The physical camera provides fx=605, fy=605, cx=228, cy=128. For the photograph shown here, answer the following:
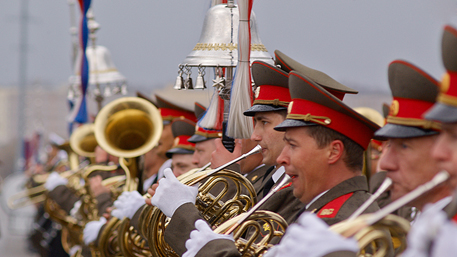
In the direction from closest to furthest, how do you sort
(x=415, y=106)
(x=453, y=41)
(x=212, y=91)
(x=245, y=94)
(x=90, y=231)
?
(x=453, y=41)
(x=415, y=106)
(x=245, y=94)
(x=212, y=91)
(x=90, y=231)

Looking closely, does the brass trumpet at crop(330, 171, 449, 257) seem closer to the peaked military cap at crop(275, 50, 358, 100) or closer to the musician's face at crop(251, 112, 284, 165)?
the peaked military cap at crop(275, 50, 358, 100)

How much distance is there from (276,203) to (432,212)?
1.65 m

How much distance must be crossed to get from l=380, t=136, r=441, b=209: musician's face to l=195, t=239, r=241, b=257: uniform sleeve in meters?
0.79

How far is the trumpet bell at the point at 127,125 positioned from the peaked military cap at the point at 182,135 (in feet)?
0.90

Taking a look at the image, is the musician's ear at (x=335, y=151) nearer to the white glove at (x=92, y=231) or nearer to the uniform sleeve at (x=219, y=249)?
the uniform sleeve at (x=219, y=249)

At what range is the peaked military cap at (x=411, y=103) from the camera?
6.38ft

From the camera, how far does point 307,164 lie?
8.46 ft

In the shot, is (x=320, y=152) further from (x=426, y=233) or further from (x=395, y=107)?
(x=426, y=233)

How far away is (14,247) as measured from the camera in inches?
612

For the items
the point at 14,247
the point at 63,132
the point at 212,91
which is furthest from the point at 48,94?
the point at 212,91

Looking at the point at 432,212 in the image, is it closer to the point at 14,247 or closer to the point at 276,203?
the point at 276,203

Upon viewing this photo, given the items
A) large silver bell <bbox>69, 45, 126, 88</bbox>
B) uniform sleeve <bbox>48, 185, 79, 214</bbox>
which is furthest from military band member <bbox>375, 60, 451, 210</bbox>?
large silver bell <bbox>69, 45, 126, 88</bbox>

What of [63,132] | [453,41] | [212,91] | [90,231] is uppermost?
[453,41]

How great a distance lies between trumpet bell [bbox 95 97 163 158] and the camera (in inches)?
209
